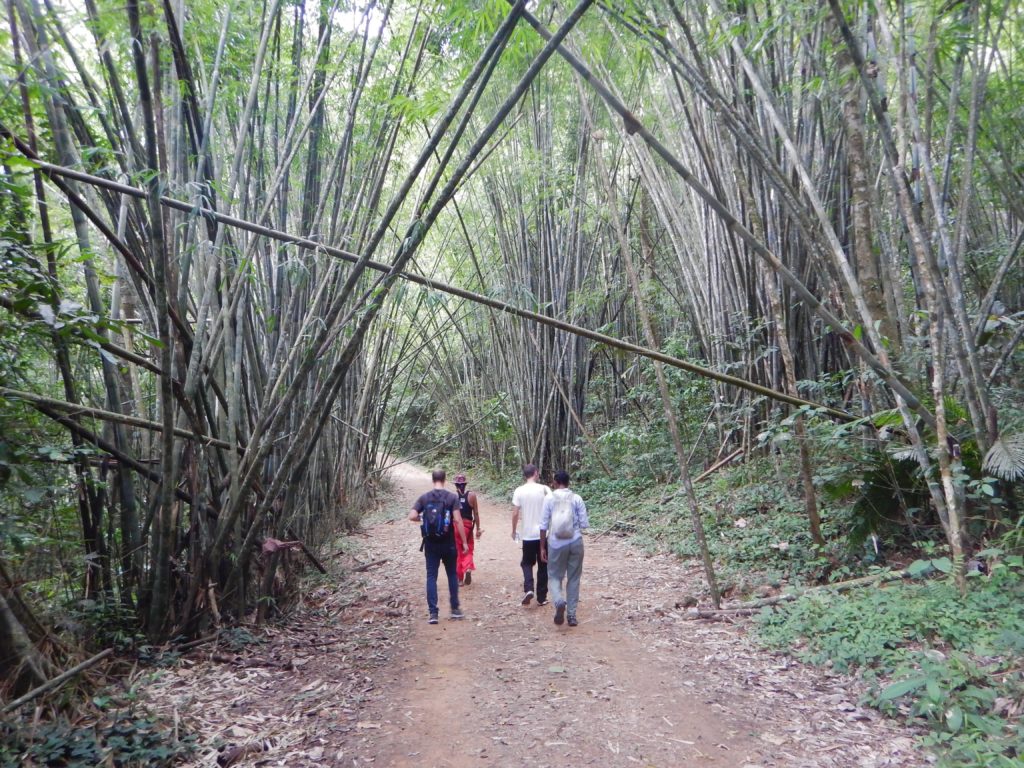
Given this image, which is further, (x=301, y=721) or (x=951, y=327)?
(x=951, y=327)

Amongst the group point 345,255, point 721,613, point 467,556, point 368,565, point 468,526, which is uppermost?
point 345,255

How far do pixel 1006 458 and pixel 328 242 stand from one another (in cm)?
381

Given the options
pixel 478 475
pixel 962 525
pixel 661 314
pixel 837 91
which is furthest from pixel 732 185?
pixel 478 475

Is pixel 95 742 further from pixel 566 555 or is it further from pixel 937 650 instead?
pixel 937 650

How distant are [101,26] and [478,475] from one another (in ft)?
36.4

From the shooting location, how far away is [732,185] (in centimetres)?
503

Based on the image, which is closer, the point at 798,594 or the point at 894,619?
the point at 894,619

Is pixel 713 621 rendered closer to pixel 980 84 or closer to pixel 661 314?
pixel 980 84

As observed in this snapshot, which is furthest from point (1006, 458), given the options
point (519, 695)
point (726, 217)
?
point (519, 695)

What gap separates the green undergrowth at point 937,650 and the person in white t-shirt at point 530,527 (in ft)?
4.62

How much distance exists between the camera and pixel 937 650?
2570 millimetres

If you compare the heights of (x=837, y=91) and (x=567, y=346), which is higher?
(x=837, y=91)

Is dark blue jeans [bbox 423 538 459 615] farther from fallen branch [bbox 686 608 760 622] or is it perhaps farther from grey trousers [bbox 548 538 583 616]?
fallen branch [bbox 686 608 760 622]

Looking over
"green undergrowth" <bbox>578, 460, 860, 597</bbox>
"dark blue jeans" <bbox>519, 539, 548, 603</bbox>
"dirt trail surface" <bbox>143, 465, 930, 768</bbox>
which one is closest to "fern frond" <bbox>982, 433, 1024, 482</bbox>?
"green undergrowth" <bbox>578, 460, 860, 597</bbox>
